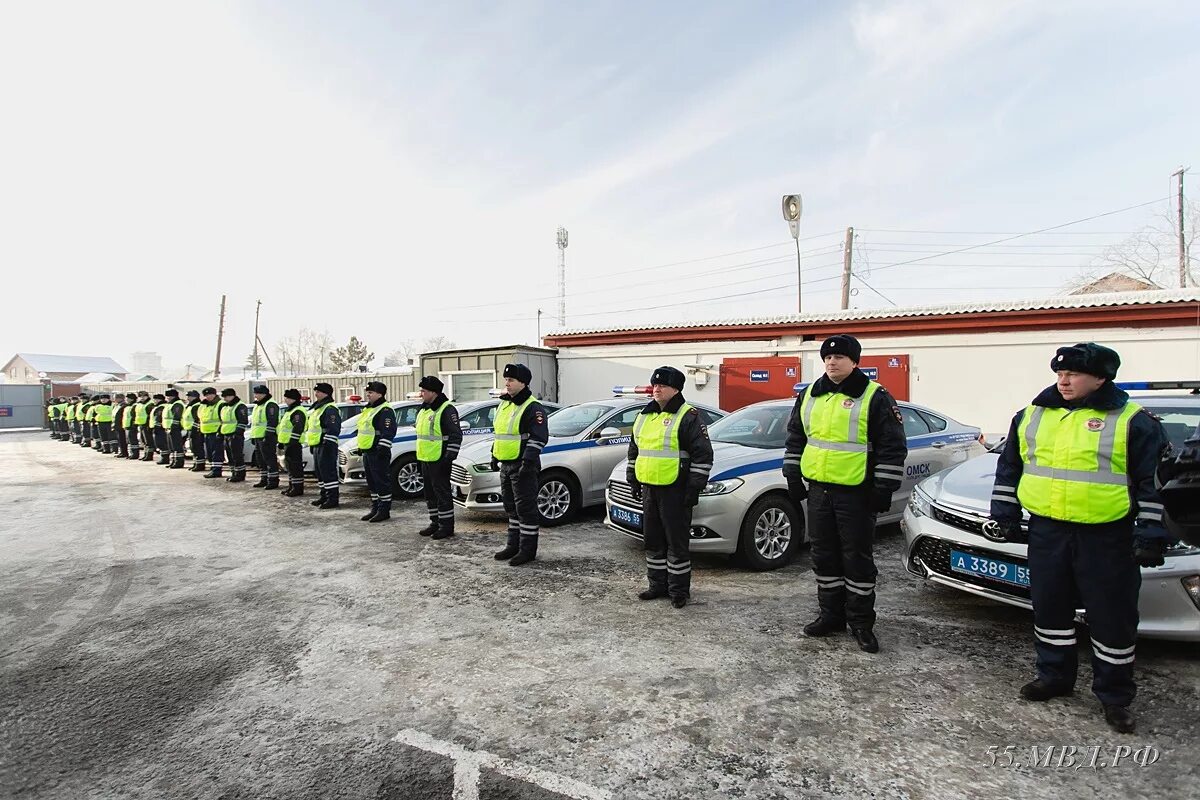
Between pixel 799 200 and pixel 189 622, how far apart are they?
19297 millimetres

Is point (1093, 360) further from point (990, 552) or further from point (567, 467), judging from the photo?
point (567, 467)

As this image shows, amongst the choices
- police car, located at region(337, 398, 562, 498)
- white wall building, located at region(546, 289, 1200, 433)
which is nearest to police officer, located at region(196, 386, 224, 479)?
police car, located at region(337, 398, 562, 498)

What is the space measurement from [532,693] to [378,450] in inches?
211

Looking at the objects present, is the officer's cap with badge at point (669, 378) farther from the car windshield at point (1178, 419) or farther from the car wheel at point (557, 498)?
the car windshield at point (1178, 419)

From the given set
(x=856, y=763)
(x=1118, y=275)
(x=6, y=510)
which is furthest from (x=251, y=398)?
(x=1118, y=275)

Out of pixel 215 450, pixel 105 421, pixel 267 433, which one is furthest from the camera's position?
pixel 105 421

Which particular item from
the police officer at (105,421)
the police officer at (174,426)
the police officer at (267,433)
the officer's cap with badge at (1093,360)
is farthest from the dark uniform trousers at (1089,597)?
the police officer at (105,421)

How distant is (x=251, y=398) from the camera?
17891 millimetres

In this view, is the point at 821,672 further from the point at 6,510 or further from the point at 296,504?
the point at 6,510

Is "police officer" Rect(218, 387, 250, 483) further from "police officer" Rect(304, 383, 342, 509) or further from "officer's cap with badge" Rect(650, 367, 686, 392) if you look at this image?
"officer's cap with badge" Rect(650, 367, 686, 392)

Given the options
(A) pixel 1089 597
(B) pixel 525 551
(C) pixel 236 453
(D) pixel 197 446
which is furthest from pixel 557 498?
(D) pixel 197 446

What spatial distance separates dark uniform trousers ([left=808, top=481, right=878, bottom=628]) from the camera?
3801mm

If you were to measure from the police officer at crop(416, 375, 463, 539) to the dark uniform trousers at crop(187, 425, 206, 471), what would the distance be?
29.5 ft

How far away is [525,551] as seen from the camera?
19.0 ft
